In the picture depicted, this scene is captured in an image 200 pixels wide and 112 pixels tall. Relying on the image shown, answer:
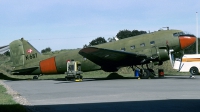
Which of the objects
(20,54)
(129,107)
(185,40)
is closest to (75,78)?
(20,54)

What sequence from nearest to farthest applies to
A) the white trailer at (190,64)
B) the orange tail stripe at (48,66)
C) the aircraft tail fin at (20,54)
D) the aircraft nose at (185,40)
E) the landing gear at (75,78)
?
the aircraft nose at (185,40)
the landing gear at (75,78)
the orange tail stripe at (48,66)
the aircraft tail fin at (20,54)
the white trailer at (190,64)

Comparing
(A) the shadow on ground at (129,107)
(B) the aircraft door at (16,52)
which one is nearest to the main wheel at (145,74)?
(B) the aircraft door at (16,52)

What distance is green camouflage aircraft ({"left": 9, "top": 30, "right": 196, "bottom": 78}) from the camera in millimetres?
27922

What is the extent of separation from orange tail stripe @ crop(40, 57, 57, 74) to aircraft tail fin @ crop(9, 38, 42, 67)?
117 centimetres

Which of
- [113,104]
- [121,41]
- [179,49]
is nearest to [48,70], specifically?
[121,41]

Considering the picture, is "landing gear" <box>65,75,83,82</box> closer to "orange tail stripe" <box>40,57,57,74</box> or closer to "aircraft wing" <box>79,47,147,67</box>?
"aircraft wing" <box>79,47,147,67</box>

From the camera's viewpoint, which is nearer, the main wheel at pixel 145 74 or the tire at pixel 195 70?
the main wheel at pixel 145 74

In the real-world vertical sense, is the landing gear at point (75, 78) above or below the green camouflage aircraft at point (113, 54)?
below

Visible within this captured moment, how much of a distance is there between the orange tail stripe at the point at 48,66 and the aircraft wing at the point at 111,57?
13.9 feet

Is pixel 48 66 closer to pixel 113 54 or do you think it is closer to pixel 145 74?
pixel 113 54

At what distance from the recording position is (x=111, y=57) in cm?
2875

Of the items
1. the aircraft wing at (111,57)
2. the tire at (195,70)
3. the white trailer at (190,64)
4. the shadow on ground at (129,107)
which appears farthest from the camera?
the white trailer at (190,64)

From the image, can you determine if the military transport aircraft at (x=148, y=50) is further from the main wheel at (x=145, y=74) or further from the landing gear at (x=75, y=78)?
the landing gear at (x=75, y=78)

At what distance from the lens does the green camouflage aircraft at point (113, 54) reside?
27922 millimetres
